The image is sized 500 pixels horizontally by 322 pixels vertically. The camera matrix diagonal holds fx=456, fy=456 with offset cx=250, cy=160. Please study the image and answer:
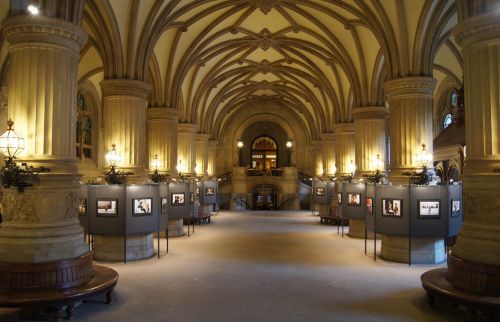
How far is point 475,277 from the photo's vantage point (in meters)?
8.53

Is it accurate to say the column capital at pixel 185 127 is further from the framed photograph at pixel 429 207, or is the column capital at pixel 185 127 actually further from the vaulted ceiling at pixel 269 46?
the framed photograph at pixel 429 207

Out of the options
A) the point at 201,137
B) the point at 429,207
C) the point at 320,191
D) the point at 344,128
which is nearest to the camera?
the point at 429,207

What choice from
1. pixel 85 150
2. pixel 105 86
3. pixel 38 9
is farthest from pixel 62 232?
pixel 85 150

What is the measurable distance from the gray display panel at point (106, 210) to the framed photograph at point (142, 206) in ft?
1.18

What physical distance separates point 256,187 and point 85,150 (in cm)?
1834

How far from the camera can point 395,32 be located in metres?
16.0

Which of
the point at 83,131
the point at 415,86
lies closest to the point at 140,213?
the point at 415,86

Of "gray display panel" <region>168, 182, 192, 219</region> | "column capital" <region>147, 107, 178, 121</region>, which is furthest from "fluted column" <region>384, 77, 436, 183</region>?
"column capital" <region>147, 107, 178, 121</region>

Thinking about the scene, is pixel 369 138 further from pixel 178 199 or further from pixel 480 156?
pixel 480 156

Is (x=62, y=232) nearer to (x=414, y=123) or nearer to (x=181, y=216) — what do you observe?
(x=181, y=216)

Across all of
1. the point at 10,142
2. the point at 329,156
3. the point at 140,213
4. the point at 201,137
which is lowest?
the point at 140,213

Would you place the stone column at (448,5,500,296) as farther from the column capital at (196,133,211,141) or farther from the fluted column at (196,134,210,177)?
the column capital at (196,133,211,141)

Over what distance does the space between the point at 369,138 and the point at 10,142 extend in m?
15.6

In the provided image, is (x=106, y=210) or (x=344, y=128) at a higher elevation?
(x=344, y=128)
